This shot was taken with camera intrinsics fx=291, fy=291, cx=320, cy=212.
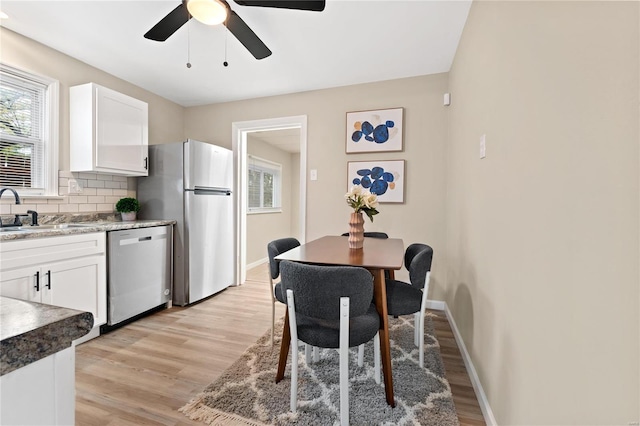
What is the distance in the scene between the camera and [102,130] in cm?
270

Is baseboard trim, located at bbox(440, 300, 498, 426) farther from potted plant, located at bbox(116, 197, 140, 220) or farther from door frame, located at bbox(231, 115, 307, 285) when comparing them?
potted plant, located at bbox(116, 197, 140, 220)

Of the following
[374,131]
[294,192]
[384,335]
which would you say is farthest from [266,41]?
[294,192]

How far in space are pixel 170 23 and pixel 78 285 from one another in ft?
6.63

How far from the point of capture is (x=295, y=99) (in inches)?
139

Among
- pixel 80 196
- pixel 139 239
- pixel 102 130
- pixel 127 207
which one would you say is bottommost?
pixel 139 239

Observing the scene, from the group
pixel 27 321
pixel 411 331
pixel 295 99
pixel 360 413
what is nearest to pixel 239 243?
pixel 295 99

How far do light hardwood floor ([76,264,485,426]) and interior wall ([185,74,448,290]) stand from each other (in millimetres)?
980

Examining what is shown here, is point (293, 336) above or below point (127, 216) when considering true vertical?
below

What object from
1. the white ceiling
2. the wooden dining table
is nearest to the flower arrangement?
the wooden dining table

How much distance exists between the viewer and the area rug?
58.4 inches

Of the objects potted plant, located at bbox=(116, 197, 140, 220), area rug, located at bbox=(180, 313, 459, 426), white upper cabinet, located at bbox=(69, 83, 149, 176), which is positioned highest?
white upper cabinet, located at bbox=(69, 83, 149, 176)

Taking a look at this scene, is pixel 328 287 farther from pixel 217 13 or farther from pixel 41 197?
pixel 41 197

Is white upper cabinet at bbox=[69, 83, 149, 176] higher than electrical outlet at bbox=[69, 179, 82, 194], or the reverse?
white upper cabinet at bbox=[69, 83, 149, 176]

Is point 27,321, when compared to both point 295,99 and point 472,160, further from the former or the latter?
point 295,99
